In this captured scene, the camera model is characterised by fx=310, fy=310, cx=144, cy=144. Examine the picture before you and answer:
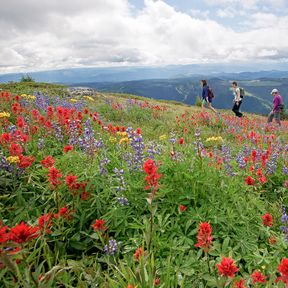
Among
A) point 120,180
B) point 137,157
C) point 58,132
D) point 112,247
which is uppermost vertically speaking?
point 58,132

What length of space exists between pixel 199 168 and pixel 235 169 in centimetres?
157

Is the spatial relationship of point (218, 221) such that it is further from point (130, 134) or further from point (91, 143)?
point (91, 143)

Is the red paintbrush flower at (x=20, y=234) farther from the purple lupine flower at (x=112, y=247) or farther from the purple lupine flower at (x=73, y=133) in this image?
the purple lupine flower at (x=73, y=133)

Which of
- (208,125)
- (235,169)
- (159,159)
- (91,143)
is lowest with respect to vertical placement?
(208,125)

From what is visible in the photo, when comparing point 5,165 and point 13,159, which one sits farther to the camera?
point 5,165

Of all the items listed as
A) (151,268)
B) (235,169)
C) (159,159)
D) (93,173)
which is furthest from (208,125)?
(151,268)

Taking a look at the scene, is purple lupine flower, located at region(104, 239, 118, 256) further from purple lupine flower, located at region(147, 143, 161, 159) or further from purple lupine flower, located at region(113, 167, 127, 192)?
purple lupine flower, located at region(147, 143, 161, 159)

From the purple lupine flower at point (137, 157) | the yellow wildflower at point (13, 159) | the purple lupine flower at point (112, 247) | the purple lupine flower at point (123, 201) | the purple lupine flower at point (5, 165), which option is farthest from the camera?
the purple lupine flower at point (137, 157)

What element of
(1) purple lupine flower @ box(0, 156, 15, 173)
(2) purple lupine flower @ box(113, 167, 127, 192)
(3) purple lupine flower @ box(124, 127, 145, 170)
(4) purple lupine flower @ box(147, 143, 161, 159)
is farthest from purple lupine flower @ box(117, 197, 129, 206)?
(1) purple lupine flower @ box(0, 156, 15, 173)

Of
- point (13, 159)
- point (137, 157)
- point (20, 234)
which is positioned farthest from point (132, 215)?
point (20, 234)

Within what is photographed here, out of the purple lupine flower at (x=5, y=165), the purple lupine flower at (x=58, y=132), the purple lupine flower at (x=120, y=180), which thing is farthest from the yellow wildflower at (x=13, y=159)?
the purple lupine flower at (x=58, y=132)

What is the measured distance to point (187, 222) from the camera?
11.1ft

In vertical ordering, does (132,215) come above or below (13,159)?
below

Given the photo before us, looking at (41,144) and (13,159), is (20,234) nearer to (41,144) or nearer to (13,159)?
(13,159)
